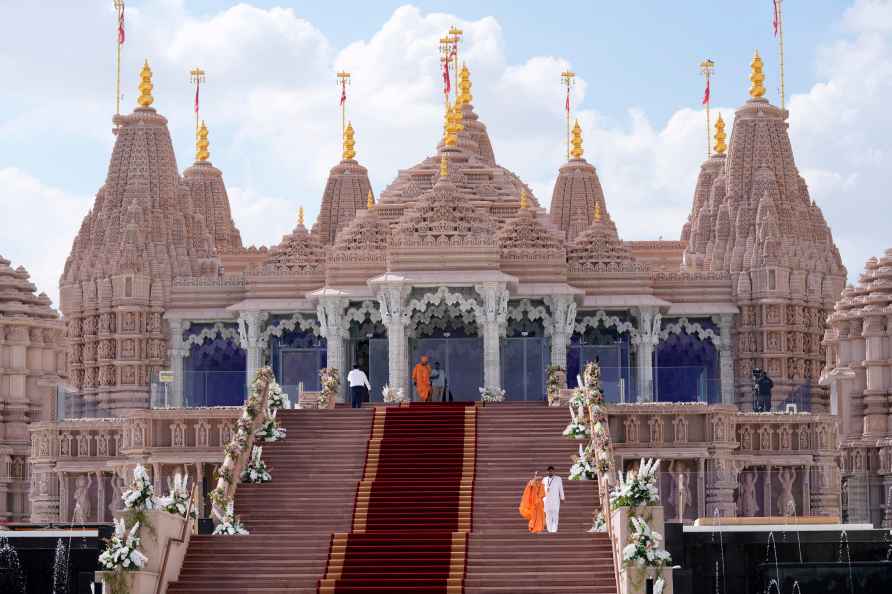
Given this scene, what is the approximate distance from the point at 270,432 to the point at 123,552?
35.2 feet

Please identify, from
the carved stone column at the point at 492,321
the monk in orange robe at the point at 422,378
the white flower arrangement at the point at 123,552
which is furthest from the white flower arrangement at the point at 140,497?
the carved stone column at the point at 492,321

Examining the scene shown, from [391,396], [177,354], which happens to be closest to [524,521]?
[391,396]

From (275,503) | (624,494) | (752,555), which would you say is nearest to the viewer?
(624,494)

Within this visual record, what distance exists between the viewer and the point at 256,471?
51750mm

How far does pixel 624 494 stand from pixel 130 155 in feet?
125

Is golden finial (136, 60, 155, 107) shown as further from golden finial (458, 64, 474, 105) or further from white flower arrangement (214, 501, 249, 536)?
white flower arrangement (214, 501, 249, 536)

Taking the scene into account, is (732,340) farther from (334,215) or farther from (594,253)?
(334,215)

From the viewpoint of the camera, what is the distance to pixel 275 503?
165 feet

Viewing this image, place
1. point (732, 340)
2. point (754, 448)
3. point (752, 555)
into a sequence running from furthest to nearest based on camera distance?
point (732, 340)
point (754, 448)
point (752, 555)

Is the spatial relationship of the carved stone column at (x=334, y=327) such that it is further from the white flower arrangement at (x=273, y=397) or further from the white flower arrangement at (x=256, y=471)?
the white flower arrangement at (x=256, y=471)

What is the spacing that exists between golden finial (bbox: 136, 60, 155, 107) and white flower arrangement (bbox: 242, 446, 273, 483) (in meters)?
29.9

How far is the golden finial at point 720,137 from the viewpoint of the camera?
91.9 metres

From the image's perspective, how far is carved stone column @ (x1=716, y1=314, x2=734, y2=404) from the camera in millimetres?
73938

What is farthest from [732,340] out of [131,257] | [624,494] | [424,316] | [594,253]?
[624,494]
